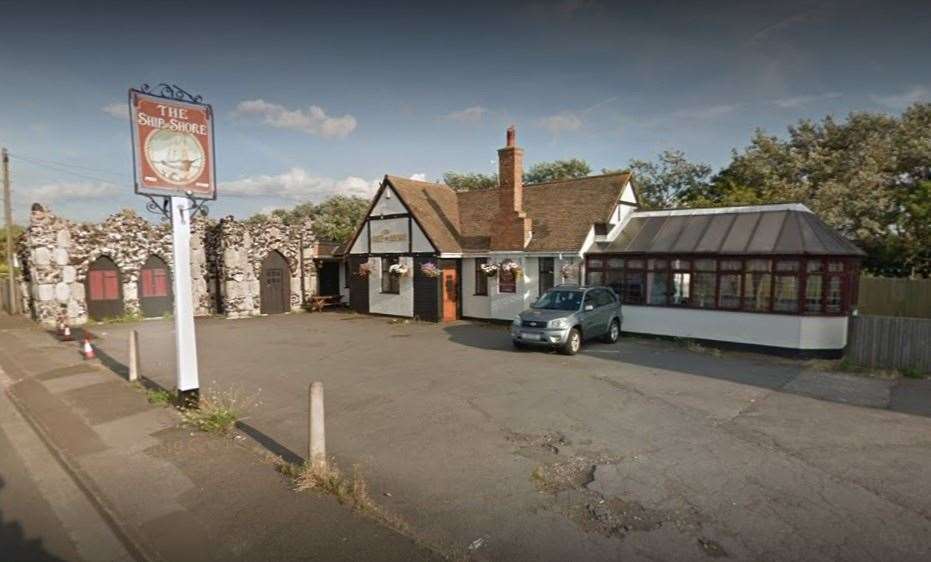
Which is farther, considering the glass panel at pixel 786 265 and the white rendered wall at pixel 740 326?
the glass panel at pixel 786 265

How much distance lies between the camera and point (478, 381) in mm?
10898

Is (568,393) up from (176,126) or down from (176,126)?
down

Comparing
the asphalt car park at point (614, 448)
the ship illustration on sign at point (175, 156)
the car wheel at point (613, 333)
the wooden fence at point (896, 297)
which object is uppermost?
the ship illustration on sign at point (175, 156)

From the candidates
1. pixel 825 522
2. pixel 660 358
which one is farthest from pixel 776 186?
pixel 825 522

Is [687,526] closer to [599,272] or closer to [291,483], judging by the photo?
[291,483]

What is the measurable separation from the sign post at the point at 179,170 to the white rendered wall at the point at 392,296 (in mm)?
13048

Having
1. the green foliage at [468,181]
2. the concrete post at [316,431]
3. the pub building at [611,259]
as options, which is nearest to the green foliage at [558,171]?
the green foliage at [468,181]

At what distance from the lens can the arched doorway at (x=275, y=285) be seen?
24.7 meters

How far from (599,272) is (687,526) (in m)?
13.4

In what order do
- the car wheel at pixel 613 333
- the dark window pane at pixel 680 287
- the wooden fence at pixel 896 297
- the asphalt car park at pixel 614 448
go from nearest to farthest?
the asphalt car park at pixel 614 448 < the car wheel at pixel 613 333 < the dark window pane at pixel 680 287 < the wooden fence at pixel 896 297

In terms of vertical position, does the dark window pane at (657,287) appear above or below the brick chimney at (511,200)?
below

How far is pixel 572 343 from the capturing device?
44.9ft

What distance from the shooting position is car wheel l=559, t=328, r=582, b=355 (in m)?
13.5

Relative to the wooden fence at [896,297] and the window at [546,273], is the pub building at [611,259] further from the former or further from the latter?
the wooden fence at [896,297]
